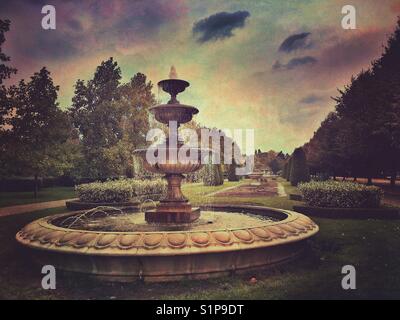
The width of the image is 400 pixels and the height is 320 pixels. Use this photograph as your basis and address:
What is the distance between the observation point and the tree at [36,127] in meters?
21.1

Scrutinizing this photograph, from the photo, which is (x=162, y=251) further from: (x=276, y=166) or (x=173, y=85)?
(x=276, y=166)

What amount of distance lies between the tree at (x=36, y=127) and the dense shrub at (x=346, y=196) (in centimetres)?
1761

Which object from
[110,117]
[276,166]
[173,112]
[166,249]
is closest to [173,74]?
[173,112]

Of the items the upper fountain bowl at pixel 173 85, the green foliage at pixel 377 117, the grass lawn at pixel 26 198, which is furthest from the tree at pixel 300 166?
the upper fountain bowl at pixel 173 85

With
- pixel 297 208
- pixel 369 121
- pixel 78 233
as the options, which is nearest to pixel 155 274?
pixel 78 233

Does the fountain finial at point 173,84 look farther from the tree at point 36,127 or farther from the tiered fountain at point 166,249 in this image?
the tree at point 36,127

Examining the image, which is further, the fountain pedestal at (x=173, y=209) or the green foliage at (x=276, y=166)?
the green foliage at (x=276, y=166)

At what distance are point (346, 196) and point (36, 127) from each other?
67.5ft

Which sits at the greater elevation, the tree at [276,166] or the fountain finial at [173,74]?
the fountain finial at [173,74]

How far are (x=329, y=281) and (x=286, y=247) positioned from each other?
1.03m

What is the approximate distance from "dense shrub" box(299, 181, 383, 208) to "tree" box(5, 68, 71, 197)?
1761 cm
